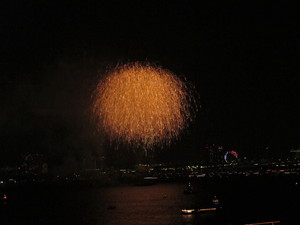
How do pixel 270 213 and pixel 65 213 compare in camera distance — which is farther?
pixel 65 213

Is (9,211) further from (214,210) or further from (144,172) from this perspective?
(144,172)

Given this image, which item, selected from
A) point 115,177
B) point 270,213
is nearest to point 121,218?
point 270,213

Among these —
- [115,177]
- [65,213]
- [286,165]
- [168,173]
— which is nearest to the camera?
[65,213]

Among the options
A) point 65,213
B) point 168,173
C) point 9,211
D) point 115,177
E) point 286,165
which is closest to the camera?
point 65,213

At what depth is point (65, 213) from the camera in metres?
69.1

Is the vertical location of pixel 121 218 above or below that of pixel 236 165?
below

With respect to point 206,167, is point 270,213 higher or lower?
lower

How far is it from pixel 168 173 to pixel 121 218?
13478 centimetres

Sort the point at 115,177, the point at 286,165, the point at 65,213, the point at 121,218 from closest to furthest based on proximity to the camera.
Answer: the point at 121,218
the point at 65,213
the point at 286,165
the point at 115,177

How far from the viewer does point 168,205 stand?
70.9 meters

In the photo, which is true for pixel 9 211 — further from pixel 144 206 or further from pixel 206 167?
pixel 206 167

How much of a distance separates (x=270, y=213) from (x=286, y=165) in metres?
119

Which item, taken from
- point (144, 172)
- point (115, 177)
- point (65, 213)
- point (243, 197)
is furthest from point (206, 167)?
point (65, 213)

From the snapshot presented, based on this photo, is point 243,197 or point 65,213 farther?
point 243,197
